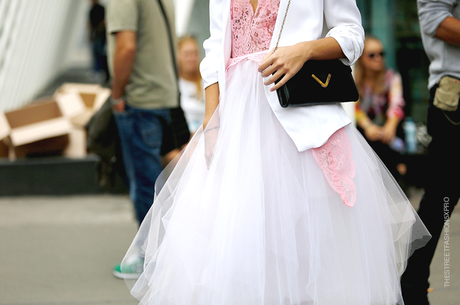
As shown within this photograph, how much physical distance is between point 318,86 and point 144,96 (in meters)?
1.68

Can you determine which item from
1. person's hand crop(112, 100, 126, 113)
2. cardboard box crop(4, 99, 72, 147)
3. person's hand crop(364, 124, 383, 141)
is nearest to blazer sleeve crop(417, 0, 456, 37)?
person's hand crop(112, 100, 126, 113)

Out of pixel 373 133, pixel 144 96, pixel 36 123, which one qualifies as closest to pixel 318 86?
pixel 144 96

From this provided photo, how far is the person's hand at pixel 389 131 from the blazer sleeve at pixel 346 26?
3369 millimetres

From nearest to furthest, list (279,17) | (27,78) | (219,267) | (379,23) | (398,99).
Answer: (219,267) < (279,17) < (398,99) < (379,23) < (27,78)

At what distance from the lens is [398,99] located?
16.7 feet

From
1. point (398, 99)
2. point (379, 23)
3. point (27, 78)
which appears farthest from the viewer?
point (27, 78)

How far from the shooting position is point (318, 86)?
1724mm

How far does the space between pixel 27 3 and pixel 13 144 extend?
3.55 m

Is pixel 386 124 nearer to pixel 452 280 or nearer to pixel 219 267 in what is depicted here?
pixel 452 280

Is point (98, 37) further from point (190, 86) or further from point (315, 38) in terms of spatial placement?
point (315, 38)

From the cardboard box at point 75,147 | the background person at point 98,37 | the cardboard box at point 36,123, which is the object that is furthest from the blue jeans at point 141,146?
the background person at point 98,37

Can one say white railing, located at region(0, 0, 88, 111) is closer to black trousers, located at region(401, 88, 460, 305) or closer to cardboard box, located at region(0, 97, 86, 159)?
cardboard box, located at region(0, 97, 86, 159)

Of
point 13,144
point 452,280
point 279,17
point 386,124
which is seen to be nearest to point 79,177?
point 13,144

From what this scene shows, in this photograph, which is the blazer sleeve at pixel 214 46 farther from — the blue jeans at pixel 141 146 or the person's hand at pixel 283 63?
the blue jeans at pixel 141 146
